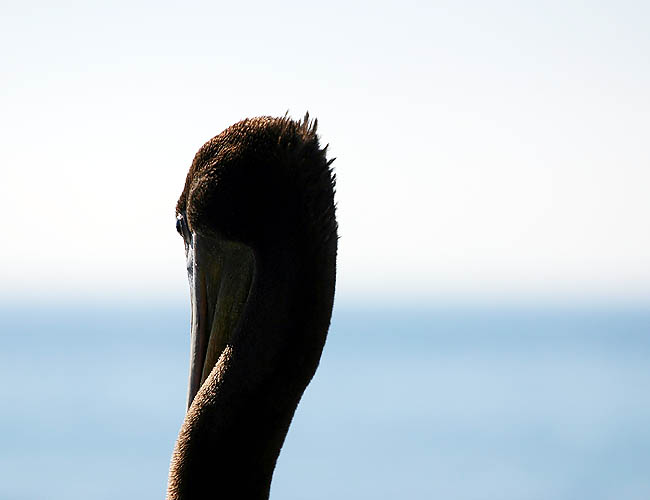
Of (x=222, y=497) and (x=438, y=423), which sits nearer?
(x=222, y=497)

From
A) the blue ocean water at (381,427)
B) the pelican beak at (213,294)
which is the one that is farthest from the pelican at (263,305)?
the blue ocean water at (381,427)

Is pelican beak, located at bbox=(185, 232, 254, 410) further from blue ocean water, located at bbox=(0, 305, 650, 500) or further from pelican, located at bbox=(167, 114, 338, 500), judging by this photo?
blue ocean water, located at bbox=(0, 305, 650, 500)

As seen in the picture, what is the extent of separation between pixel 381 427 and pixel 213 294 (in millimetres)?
100684

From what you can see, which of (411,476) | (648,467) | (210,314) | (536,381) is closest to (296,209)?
(210,314)

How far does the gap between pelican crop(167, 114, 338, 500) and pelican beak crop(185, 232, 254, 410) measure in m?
0.02

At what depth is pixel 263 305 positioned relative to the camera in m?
2.91

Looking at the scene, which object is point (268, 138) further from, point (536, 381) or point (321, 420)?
point (536, 381)

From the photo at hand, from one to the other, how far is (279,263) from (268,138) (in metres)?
0.37

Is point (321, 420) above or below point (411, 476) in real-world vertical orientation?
above

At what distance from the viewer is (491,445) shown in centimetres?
8388

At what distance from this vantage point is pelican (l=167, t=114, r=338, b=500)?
2.90 metres

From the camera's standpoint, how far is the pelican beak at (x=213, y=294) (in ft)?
10.1

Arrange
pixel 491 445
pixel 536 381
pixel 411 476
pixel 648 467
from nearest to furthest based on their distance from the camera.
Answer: pixel 411 476 → pixel 648 467 → pixel 491 445 → pixel 536 381

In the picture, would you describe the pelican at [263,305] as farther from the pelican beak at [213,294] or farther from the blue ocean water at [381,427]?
the blue ocean water at [381,427]
